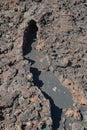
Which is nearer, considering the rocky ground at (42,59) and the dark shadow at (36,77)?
the rocky ground at (42,59)

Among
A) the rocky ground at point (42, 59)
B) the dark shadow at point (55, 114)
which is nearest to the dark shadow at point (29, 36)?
the rocky ground at point (42, 59)

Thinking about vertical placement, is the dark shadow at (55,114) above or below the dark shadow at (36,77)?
below

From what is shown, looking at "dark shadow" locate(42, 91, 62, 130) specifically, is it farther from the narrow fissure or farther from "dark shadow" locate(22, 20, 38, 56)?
"dark shadow" locate(22, 20, 38, 56)

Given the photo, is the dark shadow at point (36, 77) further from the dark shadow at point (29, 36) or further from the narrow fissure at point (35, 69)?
the dark shadow at point (29, 36)

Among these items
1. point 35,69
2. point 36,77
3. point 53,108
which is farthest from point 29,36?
point 53,108

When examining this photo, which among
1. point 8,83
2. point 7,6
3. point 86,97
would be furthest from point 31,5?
point 86,97

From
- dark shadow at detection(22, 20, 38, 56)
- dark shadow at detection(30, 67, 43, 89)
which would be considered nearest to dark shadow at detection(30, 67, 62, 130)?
dark shadow at detection(30, 67, 43, 89)

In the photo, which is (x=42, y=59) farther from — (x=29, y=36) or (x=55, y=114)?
(x=55, y=114)
